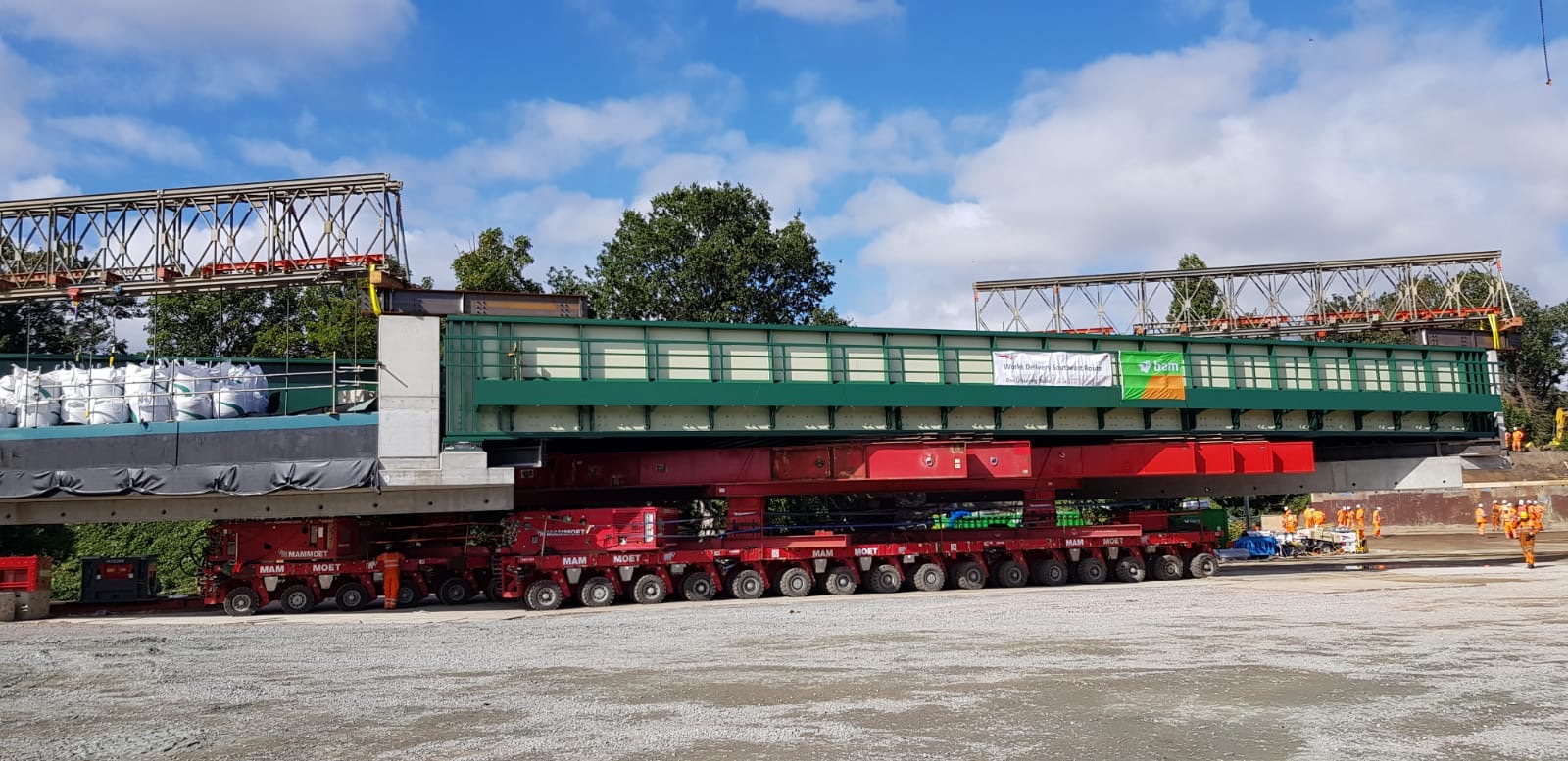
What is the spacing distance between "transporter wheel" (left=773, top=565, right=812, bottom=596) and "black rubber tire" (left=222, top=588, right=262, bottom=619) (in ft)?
31.2

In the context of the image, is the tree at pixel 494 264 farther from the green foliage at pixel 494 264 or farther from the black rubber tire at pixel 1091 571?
the black rubber tire at pixel 1091 571

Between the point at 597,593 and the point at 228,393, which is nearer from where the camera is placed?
the point at 228,393

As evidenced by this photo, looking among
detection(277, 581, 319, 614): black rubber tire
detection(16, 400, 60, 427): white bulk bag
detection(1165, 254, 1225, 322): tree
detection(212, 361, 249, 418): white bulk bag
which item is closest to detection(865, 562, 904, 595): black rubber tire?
detection(277, 581, 319, 614): black rubber tire

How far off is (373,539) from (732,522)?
6866 mm

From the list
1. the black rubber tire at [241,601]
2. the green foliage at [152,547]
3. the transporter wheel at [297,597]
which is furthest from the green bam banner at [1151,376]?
the green foliage at [152,547]

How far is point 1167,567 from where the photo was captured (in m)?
23.2

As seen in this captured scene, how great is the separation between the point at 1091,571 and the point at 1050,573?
2.99 feet

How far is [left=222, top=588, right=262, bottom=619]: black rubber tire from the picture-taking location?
20.3m

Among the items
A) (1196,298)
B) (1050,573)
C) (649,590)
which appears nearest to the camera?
(649,590)

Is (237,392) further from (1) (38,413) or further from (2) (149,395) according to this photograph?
(1) (38,413)

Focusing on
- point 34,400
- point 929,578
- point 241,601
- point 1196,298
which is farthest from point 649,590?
point 1196,298

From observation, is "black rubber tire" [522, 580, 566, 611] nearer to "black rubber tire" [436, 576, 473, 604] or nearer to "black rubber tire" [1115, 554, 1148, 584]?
"black rubber tire" [436, 576, 473, 604]

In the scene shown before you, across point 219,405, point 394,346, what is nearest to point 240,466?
point 219,405

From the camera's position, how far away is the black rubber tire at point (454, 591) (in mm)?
22125
